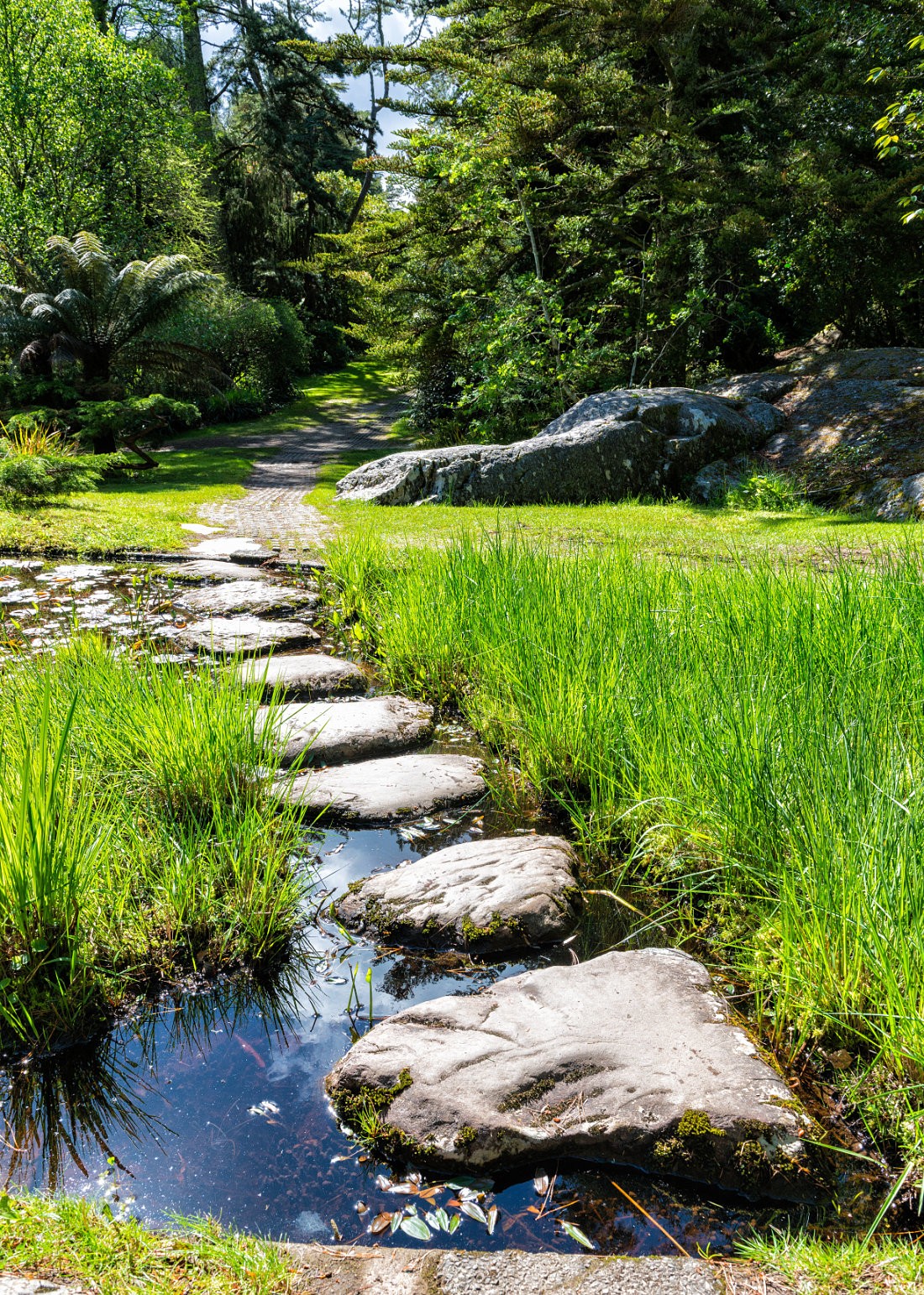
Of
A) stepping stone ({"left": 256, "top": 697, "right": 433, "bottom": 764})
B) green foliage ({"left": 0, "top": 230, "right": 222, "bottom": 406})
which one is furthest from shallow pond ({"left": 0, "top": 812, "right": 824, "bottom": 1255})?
green foliage ({"left": 0, "top": 230, "right": 222, "bottom": 406})

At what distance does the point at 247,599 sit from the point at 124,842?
3.36m

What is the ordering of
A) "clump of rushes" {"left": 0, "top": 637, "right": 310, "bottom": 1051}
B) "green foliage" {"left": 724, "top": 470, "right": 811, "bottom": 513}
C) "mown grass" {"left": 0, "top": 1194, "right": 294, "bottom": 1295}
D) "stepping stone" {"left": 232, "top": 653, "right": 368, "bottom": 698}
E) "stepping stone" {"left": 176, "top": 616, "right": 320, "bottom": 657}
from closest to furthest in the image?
"mown grass" {"left": 0, "top": 1194, "right": 294, "bottom": 1295} < "clump of rushes" {"left": 0, "top": 637, "right": 310, "bottom": 1051} < "stepping stone" {"left": 232, "top": 653, "right": 368, "bottom": 698} < "stepping stone" {"left": 176, "top": 616, "right": 320, "bottom": 657} < "green foliage" {"left": 724, "top": 470, "right": 811, "bottom": 513}

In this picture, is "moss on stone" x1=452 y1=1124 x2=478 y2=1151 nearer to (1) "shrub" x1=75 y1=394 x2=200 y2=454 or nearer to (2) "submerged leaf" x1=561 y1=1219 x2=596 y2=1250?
(2) "submerged leaf" x1=561 y1=1219 x2=596 y2=1250

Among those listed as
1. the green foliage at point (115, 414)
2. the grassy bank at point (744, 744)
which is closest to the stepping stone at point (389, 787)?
the grassy bank at point (744, 744)

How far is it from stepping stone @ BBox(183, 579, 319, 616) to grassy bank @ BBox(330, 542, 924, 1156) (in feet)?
3.95

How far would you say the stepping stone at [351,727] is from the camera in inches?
146

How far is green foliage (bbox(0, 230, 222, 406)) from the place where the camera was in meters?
14.5

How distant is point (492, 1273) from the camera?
1.52 metres

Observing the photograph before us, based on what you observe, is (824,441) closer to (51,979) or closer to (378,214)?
(378,214)

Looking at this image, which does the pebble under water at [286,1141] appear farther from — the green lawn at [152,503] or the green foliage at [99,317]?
the green foliage at [99,317]

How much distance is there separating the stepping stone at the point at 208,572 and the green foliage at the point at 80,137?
49.1 feet

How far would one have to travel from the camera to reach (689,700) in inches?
115

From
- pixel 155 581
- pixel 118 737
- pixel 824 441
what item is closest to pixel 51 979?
pixel 118 737

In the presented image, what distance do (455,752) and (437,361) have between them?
13145 mm
